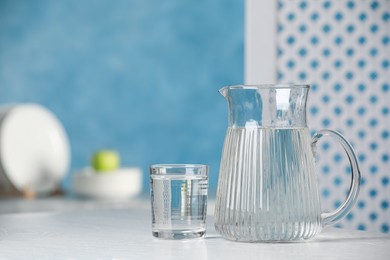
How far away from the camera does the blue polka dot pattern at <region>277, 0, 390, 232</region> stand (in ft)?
9.32

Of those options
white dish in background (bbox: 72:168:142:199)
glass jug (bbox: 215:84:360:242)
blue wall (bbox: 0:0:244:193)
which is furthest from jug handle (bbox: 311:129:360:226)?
blue wall (bbox: 0:0:244:193)

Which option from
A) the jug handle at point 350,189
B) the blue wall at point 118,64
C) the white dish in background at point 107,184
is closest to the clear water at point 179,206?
the jug handle at point 350,189

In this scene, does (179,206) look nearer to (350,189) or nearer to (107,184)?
(350,189)

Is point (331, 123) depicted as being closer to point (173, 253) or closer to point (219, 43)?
point (219, 43)

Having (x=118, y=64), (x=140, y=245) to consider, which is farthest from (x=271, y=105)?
(x=118, y=64)

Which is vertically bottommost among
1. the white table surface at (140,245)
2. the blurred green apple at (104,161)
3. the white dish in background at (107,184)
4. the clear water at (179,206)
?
the white dish in background at (107,184)

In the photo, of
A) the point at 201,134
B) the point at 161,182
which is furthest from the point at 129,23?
the point at 161,182

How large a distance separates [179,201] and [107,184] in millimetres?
1509

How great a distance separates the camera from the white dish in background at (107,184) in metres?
2.38

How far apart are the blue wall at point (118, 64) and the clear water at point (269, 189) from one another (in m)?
1.85

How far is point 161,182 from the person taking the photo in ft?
2.99

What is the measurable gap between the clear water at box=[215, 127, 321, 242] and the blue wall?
185cm

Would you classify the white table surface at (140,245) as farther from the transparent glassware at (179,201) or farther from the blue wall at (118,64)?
the blue wall at (118,64)

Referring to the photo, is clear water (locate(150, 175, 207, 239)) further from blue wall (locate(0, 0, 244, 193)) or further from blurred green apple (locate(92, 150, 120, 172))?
blue wall (locate(0, 0, 244, 193))
